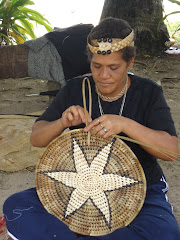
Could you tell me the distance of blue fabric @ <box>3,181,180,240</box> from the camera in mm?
1494

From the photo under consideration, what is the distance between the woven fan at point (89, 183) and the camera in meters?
1.56

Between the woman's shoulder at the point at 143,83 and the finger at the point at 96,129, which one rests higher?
the woman's shoulder at the point at 143,83

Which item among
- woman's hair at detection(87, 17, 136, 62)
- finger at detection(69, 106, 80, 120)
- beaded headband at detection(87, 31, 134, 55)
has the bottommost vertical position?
finger at detection(69, 106, 80, 120)

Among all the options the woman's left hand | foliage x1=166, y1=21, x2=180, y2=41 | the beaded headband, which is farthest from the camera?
foliage x1=166, y1=21, x2=180, y2=41

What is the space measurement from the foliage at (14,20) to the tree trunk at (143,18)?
1.02 metres

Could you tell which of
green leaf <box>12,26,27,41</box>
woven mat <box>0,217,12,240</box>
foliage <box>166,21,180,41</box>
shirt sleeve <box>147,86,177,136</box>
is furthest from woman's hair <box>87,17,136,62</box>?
foliage <box>166,21,180,41</box>

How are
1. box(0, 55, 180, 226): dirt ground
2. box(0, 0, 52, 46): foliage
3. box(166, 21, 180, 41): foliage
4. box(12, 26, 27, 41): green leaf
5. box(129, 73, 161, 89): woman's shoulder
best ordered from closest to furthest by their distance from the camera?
box(129, 73, 161, 89): woman's shoulder → box(0, 55, 180, 226): dirt ground → box(0, 0, 52, 46): foliage → box(12, 26, 27, 41): green leaf → box(166, 21, 180, 41): foliage

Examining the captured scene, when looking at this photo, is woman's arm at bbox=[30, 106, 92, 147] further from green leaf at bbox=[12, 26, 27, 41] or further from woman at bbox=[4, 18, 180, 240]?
green leaf at bbox=[12, 26, 27, 41]

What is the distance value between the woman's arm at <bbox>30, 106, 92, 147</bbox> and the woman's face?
0.20m

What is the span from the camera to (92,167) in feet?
5.33

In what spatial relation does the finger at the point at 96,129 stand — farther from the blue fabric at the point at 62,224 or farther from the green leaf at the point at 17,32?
the green leaf at the point at 17,32

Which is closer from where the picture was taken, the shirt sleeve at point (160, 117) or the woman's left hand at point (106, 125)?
the woman's left hand at point (106, 125)

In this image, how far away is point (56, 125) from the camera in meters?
1.67

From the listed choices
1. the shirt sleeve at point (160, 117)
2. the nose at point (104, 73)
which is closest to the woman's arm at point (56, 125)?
the nose at point (104, 73)
